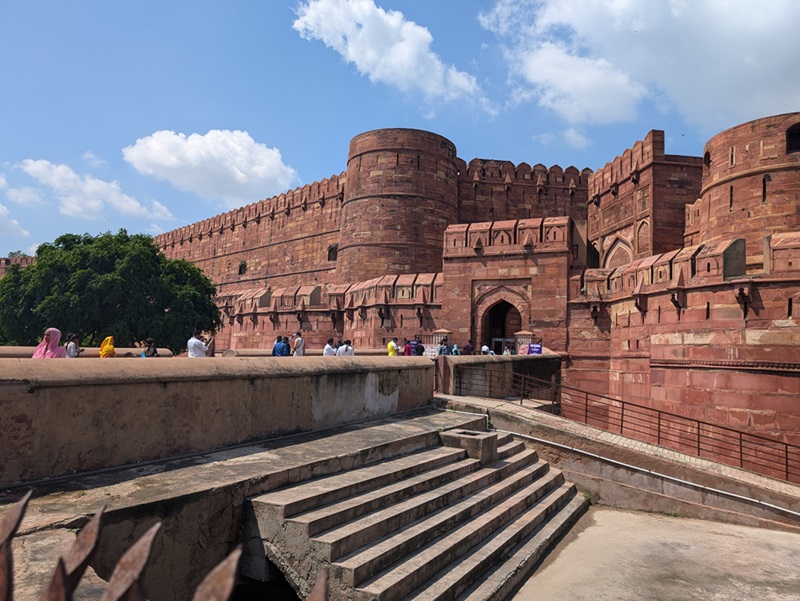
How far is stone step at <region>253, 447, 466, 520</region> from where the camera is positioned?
4.30 metres

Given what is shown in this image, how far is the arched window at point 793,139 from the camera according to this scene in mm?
15430

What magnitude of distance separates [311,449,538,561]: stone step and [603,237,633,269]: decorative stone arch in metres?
17.1

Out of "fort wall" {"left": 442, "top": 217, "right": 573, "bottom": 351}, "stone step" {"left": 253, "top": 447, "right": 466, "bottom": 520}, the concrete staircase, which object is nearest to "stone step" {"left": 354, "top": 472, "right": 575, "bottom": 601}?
the concrete staircase

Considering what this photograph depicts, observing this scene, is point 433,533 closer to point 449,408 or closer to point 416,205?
point 449,408

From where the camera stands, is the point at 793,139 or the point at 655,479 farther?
the point at 793,139

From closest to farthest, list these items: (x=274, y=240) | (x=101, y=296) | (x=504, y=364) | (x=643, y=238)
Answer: (x=504, y=364) < (x=101, y=296) < (x=643, y=238) < (x=274, y=240)

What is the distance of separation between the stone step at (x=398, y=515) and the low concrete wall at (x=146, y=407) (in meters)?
1.54

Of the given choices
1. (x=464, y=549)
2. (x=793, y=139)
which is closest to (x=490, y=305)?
(x=793, y=139)

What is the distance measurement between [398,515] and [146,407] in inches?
84.3

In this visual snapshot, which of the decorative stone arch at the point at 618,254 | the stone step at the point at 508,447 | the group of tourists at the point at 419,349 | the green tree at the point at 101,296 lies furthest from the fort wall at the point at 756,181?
the green tree at the point at 101,296

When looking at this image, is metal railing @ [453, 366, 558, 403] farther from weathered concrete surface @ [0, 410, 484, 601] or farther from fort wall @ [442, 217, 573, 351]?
weathered concrete surface @ [0, 410, 484, 601]

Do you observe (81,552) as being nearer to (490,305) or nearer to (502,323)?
(490,305)

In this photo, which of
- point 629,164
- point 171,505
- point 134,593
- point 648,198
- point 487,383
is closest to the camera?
point 134,593

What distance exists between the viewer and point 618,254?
2341cm
